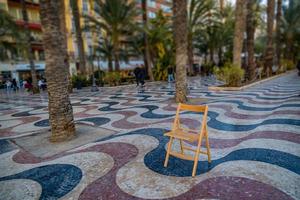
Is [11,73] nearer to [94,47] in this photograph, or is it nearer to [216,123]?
[94,47]

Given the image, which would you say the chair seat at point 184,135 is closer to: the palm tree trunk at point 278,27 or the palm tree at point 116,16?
the palm tree at point 116,16

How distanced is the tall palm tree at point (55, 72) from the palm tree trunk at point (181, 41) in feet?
15.5

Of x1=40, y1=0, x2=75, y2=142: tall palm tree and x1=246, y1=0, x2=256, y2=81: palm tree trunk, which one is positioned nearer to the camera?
x1=40, y1=0, x2=75, y2=142: tall palm tree

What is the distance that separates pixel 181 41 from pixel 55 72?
511 cm

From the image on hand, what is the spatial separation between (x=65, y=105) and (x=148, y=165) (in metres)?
2.50

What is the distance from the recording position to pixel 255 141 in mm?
4441

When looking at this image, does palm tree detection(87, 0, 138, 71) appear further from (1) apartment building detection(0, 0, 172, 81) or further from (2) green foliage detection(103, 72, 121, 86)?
(1) apartment building detection(0, 0, 172, 81)

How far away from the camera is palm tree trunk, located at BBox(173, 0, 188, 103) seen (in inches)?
331

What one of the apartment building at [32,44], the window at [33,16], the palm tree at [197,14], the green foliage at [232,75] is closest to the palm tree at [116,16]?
the palm tree at [197,14]

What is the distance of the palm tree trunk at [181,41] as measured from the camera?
27.6 feet

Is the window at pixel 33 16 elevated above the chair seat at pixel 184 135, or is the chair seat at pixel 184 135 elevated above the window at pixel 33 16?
the window at pixel 33 16

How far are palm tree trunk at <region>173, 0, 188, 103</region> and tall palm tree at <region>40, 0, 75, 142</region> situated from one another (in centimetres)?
473

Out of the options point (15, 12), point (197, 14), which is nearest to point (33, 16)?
point (15, 12)

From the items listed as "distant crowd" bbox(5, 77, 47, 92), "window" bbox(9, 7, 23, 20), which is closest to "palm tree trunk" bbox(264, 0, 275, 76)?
"distant crowd" bbox(5, 77, 47, 92)
